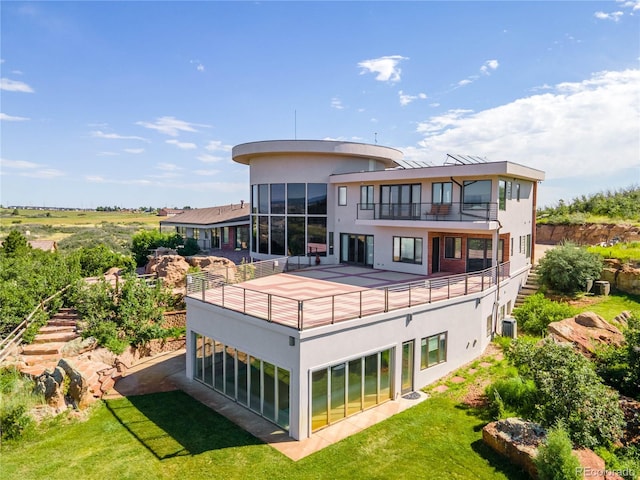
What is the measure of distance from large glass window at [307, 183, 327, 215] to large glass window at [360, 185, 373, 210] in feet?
8.57

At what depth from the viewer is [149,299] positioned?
1955cm

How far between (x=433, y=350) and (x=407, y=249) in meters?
9.18

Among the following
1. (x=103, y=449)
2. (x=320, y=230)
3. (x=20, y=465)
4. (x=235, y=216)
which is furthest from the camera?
(x=235, y=216)

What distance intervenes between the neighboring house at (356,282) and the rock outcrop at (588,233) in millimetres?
12005

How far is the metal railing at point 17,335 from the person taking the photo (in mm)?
16481

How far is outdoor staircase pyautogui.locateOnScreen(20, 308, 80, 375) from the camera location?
54.0 ft

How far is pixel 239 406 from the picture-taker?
551 inches

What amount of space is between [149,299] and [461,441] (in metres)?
14.7

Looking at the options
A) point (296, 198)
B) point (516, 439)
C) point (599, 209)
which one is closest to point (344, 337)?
point (516, 439)

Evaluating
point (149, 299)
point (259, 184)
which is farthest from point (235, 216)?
point (149, 299)

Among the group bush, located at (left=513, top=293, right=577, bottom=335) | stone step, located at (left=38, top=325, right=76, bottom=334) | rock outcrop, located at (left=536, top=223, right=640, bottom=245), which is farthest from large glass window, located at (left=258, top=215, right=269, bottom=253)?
rock outcrop, located at (left=536, top=223, right=640, bottom=245)

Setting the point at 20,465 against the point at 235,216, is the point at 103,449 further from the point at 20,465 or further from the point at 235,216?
the point at 235,216

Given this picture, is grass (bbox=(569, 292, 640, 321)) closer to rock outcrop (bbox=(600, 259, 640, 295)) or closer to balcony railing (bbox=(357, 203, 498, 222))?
rock outcrop (bbox=(600, 259, 640, 295))

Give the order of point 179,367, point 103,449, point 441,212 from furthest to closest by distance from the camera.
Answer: point 441,212 < point 179,367 < point 103,449
